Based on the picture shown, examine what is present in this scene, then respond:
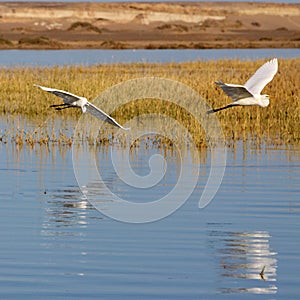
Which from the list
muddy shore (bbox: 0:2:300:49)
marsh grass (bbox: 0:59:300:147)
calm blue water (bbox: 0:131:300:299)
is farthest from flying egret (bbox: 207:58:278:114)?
muddy shore (bbox: 0:2:300:49)

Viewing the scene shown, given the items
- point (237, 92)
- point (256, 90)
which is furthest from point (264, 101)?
point (237, 92)

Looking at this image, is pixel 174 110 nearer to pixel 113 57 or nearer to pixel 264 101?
pixel 264 101

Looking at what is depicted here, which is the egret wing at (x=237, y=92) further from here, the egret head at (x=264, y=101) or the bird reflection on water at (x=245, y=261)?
the bird reflection on water at (x=245, y=261)

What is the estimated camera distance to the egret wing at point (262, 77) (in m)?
13.8

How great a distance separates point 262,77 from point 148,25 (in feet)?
228

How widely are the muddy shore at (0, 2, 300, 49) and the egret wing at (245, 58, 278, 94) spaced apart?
40.7 m

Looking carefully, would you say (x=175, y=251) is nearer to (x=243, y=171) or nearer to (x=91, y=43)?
(x=243, y=171)

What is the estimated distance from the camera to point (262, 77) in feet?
46.2

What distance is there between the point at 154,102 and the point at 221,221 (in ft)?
29.3

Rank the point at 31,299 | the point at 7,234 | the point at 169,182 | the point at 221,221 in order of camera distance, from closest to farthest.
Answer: the point at 31,299 < the point at 7,234 < the point at 221,221 < the point at 169,182

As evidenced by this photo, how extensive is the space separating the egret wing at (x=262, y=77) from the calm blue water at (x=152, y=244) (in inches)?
73.8

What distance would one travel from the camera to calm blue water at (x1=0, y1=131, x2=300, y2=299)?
7.14 m

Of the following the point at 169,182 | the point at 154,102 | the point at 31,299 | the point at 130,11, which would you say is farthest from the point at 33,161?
the point at 130,11

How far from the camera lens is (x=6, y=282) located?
7.21 m
